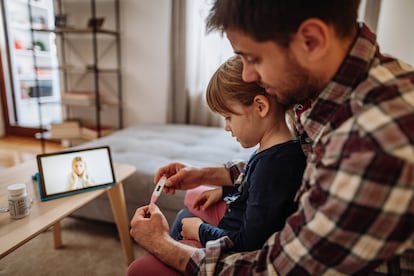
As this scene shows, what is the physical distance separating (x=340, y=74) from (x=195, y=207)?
1.99ft

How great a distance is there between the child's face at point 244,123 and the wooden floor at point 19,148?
2538 mm

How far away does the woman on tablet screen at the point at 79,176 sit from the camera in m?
1.10

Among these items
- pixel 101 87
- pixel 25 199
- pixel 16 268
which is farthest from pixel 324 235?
pixel 101 87

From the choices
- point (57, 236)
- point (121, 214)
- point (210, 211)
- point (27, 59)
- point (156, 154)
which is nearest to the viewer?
point (210, 211)

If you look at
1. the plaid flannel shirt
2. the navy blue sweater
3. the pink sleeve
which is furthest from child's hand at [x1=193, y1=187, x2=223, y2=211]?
the plaid flannel shirt

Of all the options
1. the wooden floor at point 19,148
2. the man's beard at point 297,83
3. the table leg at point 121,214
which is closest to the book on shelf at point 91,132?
the wooden floor at point 19,148

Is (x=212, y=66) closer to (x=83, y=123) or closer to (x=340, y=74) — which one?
(x=83, y=123)

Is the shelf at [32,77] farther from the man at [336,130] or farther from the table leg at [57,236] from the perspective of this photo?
the man at [336,130]

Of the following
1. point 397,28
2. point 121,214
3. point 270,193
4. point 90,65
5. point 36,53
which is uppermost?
point 397,28

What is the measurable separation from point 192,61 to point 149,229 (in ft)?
6.70

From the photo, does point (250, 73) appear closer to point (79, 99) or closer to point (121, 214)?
point (121, 214)

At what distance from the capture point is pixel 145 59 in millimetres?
2760

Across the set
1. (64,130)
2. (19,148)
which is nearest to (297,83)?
(64,130)

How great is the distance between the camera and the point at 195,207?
96cm
